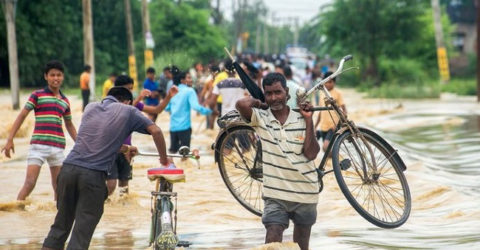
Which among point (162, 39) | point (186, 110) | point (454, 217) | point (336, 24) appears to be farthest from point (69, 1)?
point (454, 217)

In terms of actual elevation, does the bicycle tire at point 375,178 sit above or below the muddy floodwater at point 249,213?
above

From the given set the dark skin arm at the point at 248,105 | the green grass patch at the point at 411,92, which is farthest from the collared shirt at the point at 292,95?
the green grass patch at the point at 411,92

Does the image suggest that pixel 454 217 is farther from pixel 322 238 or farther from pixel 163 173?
pixel 163 173

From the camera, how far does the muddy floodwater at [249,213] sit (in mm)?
9227

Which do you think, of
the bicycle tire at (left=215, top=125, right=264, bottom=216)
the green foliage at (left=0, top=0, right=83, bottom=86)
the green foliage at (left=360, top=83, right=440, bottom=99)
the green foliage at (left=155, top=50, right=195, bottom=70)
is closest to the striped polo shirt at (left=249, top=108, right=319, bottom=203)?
the bicycle tire at (left=215, top=125, right=264, bottom=216)

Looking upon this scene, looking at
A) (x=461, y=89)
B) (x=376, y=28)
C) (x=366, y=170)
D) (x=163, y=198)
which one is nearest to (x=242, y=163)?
(x=366, y=170)

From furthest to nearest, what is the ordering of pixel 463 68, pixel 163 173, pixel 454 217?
pixel 463 68 → pixel 454 217 → pixel 163 173

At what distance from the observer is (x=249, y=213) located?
1158cm

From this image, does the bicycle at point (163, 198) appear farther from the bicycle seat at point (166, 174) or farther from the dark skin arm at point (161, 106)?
the dark skin arm at point (161, 106)

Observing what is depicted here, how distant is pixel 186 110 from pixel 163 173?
858 cm

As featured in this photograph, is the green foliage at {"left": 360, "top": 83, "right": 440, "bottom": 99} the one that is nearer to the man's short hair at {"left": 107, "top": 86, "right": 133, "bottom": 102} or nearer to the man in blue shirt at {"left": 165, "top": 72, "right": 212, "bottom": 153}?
the man in blue shirt at {"left": 165, "top": 72, "right": 212, "bottom": 153}

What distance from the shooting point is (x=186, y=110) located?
15.9 meters

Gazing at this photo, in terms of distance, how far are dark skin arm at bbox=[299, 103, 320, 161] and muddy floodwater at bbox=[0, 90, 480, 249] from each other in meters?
1.53

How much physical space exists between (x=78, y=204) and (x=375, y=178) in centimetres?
274
